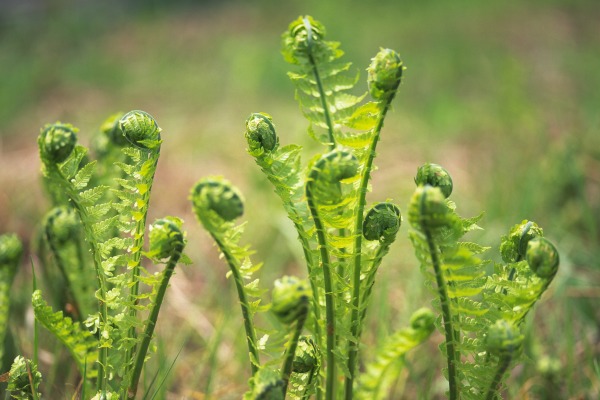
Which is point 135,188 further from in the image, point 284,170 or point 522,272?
point 522,272

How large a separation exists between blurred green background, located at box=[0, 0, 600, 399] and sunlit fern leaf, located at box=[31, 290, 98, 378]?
15.2 inches

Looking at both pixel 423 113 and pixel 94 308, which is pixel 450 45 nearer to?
pixel 423 113

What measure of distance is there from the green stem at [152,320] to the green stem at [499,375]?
0.44 m

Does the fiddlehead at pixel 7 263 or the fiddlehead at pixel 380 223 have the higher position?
the fiddlehead at pixel 380 223

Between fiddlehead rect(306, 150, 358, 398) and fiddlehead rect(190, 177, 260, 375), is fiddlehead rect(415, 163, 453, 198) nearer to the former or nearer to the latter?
fiddlehead rect(306, 150, 358, 398)

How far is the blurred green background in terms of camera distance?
1.78 m

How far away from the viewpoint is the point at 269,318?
165 cm

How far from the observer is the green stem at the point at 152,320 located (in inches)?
32.5

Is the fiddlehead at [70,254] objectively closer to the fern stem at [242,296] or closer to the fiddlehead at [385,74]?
the fern stem at [242,296]

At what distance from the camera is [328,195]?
0.80m

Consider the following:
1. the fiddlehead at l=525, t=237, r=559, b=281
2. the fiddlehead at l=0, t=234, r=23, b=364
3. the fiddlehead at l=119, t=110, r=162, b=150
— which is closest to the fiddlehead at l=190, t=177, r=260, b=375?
the fiddlehead at l=119, t=110, r=162, b=150

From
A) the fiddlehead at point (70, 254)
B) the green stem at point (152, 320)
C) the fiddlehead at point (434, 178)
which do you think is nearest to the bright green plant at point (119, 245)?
the green stem at point (152, 320)

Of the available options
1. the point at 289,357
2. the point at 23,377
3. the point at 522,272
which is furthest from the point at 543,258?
the point at 23,377

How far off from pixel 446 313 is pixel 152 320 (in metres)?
0.40
